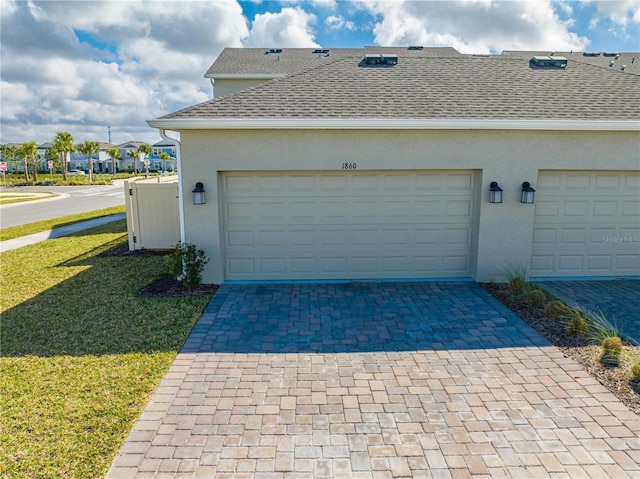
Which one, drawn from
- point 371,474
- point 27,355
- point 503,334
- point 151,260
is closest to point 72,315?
point 27,355

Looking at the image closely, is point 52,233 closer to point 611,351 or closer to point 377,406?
point 377,406

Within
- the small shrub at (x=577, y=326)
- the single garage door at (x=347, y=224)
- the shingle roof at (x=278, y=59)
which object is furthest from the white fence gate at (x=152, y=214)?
the small shrub at (x=577, y=326)

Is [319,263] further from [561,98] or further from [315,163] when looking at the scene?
[561,98]

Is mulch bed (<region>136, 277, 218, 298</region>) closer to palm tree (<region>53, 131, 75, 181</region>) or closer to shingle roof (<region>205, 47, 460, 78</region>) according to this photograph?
shingle roof (<region>205, 47, 460, 78</region>)

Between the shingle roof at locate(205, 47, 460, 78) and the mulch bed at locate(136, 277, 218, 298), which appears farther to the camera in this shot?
the shingle roof at locate(205, 47, 460, 78)

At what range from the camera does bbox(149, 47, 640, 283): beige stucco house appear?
7.74 m

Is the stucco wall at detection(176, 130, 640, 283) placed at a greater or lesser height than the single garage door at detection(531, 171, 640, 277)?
greater

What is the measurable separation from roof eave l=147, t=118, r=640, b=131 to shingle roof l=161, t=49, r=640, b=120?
0.53 ft

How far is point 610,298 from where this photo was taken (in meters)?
7.25

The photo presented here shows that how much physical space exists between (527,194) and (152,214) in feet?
29.8

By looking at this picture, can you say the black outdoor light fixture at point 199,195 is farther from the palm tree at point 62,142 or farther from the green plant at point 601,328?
the palm tree at point 62,142

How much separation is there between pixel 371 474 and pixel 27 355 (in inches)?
180

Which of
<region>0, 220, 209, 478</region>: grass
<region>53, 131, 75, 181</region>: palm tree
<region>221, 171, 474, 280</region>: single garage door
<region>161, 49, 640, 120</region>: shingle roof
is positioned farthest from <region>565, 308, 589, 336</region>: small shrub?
<region>53, 131, 75, 181</region>: palm tree

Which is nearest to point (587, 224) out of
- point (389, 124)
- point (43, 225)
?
point (389, 124)
